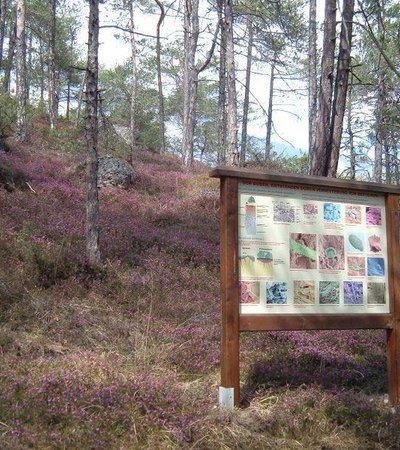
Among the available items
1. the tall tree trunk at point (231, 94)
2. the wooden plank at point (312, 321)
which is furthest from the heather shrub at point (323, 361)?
the tall tree trunk at point (231, 94)

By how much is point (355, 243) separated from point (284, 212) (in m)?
0.92

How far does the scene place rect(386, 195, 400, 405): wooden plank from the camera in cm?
503

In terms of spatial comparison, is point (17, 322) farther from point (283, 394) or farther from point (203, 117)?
point (203, 117)

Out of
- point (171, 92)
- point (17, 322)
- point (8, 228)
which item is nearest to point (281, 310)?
point (17, 322)

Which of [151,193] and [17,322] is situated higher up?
[151,193]

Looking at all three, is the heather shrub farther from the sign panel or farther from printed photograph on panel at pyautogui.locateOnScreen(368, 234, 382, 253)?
printed photograph on panel at pyautogui.locateOnScreen(368, 234, 382, 253)

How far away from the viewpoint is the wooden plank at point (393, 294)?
5.03m

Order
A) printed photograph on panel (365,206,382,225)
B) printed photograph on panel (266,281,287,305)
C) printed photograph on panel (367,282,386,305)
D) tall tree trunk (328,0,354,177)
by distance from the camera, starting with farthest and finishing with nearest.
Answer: tall tree trunk (328,0,354,177)
printed photograph on panel (365,206,382,225)
printed photograph on panel (367,282,386,305)
printed photograph on panel (266,281,287,305)

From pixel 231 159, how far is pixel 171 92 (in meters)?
38.5

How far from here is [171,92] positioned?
167 feet

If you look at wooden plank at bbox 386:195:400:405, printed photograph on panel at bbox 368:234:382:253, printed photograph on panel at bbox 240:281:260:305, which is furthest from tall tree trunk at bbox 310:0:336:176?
printed photograph on panel at bbox 240:281:260:305

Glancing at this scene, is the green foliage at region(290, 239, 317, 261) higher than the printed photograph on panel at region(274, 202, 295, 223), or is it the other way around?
the printed photograph on panel at region(274, 202, 295, 223)

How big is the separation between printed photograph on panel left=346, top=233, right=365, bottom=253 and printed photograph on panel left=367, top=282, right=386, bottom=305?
38 centimetres

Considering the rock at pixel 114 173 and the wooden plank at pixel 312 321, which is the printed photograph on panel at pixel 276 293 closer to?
the wooden plank at pixel 312 321
